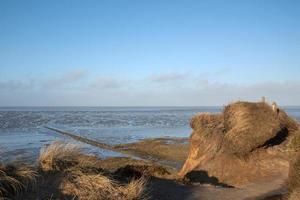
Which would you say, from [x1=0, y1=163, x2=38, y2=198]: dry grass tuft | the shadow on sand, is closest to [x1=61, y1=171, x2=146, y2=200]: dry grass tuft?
[x1=0, y1=163, x2=38, y2=198]: dry grass tuft

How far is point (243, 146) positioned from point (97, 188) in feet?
31.4

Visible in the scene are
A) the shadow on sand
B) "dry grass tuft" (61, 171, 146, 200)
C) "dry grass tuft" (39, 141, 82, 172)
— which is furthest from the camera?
the shadow on sand

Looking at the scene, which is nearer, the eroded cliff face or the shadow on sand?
the shadow on sand

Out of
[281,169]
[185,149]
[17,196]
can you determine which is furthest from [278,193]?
[185,149]

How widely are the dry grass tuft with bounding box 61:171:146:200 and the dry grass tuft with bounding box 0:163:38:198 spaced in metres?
0.81

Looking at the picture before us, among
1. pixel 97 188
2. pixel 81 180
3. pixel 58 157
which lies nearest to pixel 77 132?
pixel 58 157

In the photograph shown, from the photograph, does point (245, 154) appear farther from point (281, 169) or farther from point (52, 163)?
point (52, 163)

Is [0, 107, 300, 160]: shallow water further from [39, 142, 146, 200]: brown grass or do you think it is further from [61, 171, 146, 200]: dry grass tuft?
[61, 171, 146, 200]: dry grass tuft

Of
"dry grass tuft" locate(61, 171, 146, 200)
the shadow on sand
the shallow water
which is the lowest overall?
the shadow on sand

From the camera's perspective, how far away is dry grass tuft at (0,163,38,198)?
9422 mm

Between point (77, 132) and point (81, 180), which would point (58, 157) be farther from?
point (77, 132)

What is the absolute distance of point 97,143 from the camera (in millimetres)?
33156

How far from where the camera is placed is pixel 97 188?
10141 millimetres

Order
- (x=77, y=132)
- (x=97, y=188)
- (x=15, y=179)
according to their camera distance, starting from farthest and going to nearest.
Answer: (x=77, y=132) → (x=97, y=188) → (x=15, y=179)
